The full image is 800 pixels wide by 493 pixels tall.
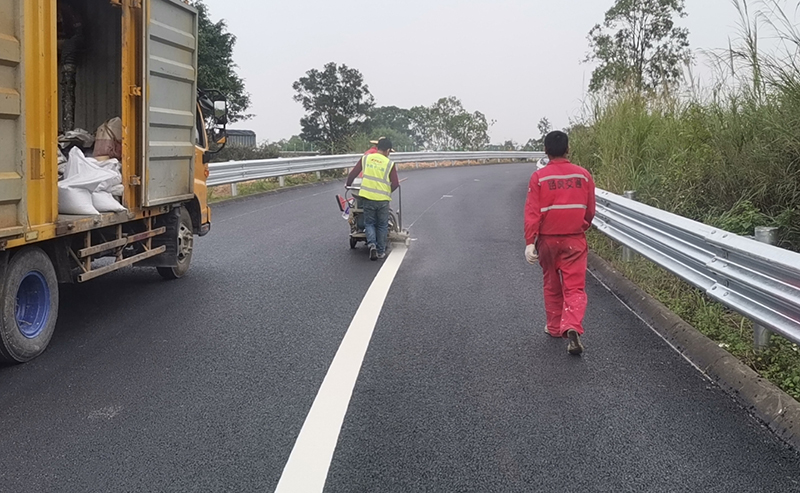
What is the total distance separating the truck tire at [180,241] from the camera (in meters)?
8.29

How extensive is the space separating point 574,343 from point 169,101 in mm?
4632

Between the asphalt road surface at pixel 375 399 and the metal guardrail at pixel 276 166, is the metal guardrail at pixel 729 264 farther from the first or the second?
the metal guardrail at pixel 276 166

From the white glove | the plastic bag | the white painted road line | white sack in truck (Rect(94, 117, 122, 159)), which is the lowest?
the white painted road line

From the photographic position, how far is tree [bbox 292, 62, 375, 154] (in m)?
51.2

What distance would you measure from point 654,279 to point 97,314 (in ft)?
17.8

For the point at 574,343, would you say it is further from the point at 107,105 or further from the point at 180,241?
the point at 107,105

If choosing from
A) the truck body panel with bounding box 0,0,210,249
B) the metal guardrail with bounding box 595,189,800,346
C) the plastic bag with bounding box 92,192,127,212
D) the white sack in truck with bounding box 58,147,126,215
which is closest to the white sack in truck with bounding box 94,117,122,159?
the truck body panel with bounding box 0,0,210,249

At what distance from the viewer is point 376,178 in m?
10.0

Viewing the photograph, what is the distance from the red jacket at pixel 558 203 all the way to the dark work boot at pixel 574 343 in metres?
0.76

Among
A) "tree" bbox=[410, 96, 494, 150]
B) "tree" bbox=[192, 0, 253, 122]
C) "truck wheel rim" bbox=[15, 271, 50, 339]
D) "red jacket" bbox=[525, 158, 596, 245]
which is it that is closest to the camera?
"truck wheel rim" bbox=[15, 271, 50, 339]

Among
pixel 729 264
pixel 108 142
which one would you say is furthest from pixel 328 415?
pixel 108 142

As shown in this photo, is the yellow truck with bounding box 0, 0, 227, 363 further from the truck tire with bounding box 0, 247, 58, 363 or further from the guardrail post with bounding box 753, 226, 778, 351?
the guardrail post with bounding box 753, 226, 778, 351

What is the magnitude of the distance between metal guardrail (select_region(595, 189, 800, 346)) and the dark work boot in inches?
39.9

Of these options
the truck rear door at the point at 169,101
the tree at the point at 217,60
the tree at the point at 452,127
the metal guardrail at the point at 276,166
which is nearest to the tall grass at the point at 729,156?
the truck rear door at the point at 169,101
